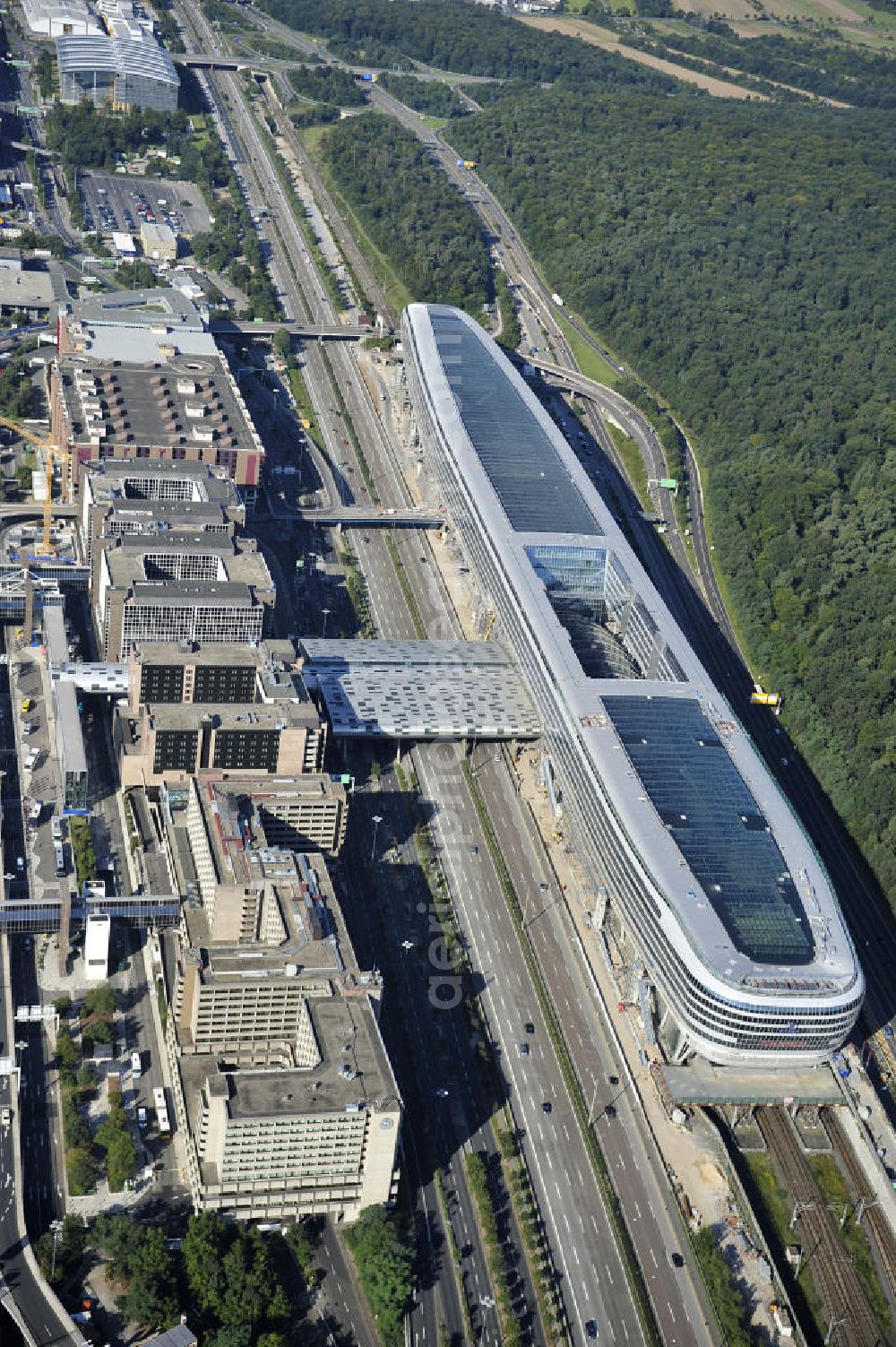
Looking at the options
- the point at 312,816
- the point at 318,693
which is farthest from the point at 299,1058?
the point at 318,693

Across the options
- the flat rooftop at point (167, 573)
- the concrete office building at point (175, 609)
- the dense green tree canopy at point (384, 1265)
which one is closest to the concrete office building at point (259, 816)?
the concrete office building at point (175, 609)

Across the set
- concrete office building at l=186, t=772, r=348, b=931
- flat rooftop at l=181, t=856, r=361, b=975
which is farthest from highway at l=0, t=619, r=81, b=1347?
concrete office building at l=186, t=772, r=348, b=931

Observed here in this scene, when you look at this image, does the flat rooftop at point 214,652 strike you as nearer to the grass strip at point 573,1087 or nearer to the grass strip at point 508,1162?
the grass strip at point 573,1087

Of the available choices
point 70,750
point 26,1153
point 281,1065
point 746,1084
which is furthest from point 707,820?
point 26,1153

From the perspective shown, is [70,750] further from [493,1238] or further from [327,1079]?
[493,1238]

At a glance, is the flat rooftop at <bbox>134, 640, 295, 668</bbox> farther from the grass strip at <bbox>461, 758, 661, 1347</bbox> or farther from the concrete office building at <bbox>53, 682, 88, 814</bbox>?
the grass strip at <bbox>461, 758, 661, 1347</bbox>

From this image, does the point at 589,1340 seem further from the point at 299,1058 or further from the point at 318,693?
the point at 318,693
